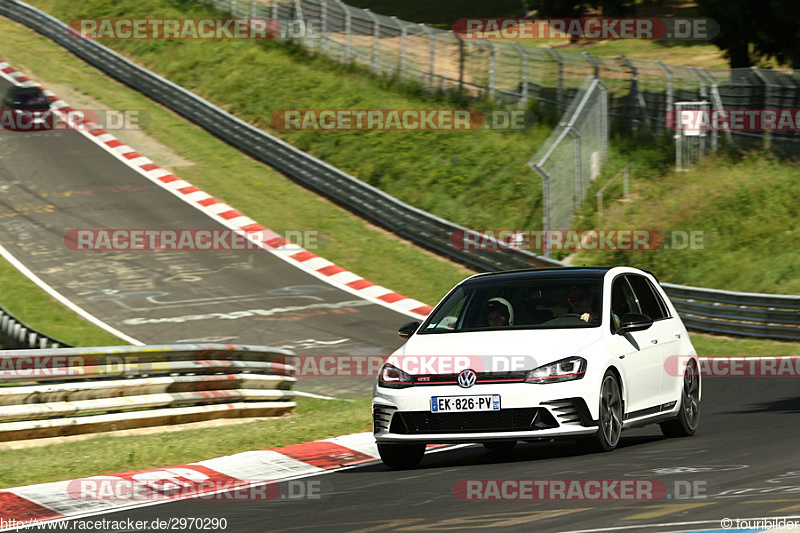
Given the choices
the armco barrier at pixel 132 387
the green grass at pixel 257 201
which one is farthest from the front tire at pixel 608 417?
the green grass at pixel 257 201

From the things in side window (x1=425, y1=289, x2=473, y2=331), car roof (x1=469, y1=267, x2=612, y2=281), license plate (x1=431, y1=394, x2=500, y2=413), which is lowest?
license plate (x1=431, y1=394, x2=500, y2=413)

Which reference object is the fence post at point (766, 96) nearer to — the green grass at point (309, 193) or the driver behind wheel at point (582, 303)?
the green grass at point (309, 193)

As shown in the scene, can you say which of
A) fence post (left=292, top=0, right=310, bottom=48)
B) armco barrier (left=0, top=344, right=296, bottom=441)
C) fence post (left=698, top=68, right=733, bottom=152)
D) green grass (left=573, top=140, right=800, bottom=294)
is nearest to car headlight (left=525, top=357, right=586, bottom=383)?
armco barrier (left=0, top=344, right=296, bottom=441)

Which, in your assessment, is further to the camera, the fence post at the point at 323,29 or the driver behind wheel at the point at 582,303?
the fence post at the point at 323,29

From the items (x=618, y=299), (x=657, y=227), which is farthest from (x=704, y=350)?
(x=618, y=299)

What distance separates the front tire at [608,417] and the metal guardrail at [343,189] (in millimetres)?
13615

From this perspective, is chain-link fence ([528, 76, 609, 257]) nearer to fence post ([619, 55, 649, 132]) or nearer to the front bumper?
fence post ([619, 55, 649, 132])

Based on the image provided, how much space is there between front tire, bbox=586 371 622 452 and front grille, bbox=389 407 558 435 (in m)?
0.49

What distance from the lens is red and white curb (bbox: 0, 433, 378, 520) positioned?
834 cm

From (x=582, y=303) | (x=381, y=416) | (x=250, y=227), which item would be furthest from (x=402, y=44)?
(x=381, y=416)

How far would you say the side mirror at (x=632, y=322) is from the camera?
10023 mm

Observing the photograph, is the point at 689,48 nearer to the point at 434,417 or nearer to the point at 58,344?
the point at 58,344

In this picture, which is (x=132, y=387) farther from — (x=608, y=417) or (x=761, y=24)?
(x=761, y=24)

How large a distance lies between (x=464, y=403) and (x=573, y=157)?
A: 19.8 m
